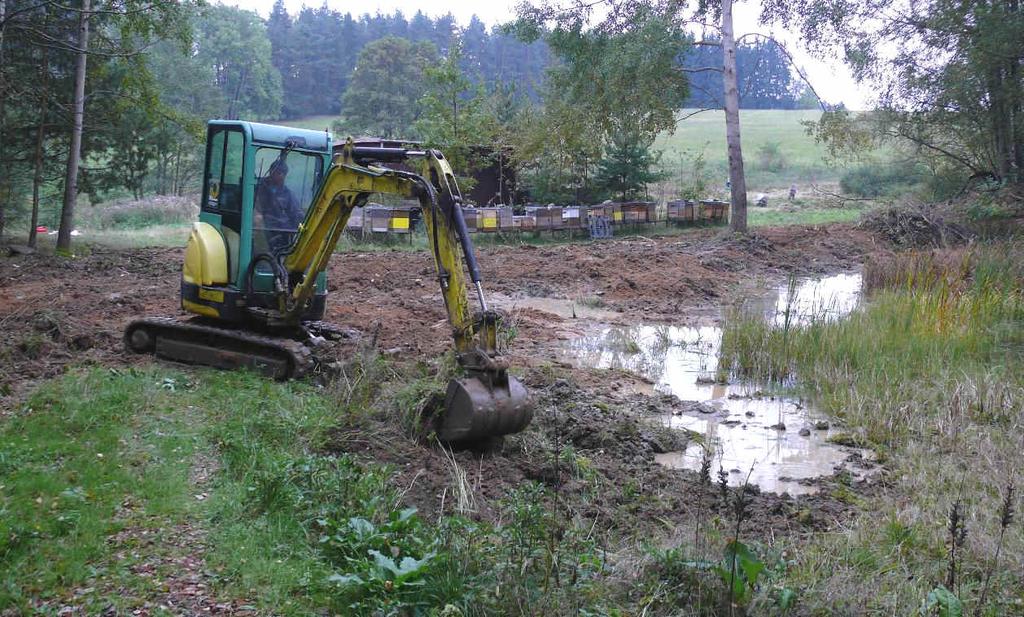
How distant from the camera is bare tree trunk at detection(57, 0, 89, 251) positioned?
60.0ft

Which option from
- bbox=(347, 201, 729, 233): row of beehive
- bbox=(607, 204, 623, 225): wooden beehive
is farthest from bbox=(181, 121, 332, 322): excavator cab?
bbox=(607, 204, 623, 225): wooden beehive

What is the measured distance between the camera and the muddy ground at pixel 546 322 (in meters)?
6.02

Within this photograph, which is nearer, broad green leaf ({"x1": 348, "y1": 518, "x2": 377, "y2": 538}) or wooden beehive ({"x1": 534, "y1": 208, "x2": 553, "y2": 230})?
broad green leaf ({"x1": 348, "y1": 518, "x2": 377, "y2": 538})

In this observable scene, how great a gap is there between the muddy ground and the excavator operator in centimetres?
140

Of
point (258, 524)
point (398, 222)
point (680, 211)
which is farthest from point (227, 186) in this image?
point (680, 211)

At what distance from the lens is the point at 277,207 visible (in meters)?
9.10

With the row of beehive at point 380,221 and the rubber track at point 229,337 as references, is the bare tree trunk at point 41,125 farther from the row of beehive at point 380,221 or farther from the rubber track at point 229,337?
the rubber track at point 229,337

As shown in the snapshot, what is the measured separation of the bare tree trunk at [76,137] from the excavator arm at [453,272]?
509 inches

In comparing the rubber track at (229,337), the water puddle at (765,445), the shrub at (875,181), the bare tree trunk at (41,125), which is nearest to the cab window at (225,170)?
the rubber track at (229,337)

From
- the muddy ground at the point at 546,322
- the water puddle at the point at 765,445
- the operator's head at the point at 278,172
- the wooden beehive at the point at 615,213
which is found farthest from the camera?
the wooden beehive at the point at 615,213

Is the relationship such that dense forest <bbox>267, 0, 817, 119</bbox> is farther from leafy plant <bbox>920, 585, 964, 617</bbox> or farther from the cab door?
leafy plant <bbox>920, 585, 964, 617</bbox>

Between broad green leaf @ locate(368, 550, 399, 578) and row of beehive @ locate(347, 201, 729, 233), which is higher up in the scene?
row of beehive @ locate(347, 201, 729, 233)

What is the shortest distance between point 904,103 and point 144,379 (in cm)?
2008

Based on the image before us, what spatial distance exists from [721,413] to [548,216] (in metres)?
17.3
